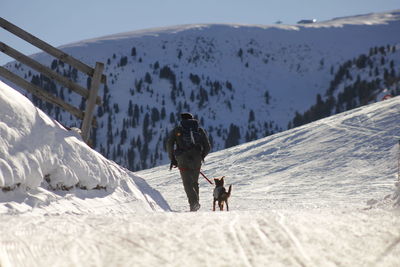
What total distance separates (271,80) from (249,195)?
155 metres

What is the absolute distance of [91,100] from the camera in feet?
29.7

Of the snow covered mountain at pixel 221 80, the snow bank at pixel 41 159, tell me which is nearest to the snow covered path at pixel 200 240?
the snow bank at pixel 41 159

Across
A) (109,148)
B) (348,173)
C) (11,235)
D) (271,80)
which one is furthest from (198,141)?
(271,80)

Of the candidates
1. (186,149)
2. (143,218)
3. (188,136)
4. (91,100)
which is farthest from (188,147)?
(143,218)

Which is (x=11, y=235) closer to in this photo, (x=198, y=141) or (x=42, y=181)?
(x=42, y=181)

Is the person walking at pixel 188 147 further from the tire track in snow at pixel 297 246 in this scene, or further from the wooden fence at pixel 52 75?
the tire track in snow at pixel 297 246

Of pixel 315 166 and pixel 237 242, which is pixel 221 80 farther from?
pixel 237 242

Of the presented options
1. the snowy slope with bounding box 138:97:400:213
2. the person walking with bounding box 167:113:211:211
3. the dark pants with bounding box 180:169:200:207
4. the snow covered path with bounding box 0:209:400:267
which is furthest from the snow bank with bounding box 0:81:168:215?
the snowy slope with bounding box 138:97:400:213

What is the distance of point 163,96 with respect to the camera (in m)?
142

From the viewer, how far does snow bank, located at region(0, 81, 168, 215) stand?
5821 mm

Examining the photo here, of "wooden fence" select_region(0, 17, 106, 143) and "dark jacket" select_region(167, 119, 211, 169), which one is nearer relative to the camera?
"dark jacket" select_region(167, 119, 211, 169)

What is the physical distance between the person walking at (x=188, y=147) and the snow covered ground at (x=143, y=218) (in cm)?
92

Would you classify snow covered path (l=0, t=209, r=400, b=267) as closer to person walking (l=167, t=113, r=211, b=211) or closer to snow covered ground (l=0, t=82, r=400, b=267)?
snow covered ground (l=0, t=82, r=400, b=267)

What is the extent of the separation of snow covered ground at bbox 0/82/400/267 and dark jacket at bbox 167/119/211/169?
1001 millimetres
